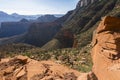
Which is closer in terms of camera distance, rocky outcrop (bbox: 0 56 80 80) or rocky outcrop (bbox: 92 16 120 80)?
rocky outcrop (bbox: 92 16 120 80)

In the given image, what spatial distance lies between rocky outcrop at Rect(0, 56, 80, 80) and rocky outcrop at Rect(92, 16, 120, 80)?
382cm

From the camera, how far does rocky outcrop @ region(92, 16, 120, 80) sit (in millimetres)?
16781

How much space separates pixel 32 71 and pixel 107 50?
9.73 meters

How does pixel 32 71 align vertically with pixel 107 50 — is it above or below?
below

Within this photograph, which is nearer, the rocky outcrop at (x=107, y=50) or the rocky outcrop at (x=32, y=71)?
the rocky outcrop at (x=107, y=50)

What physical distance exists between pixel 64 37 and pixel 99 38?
157 meters

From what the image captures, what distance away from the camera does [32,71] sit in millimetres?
25781

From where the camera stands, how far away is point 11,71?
93.6 ft

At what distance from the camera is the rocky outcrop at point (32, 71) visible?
2348 cm

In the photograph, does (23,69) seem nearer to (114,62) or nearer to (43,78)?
(43,78)

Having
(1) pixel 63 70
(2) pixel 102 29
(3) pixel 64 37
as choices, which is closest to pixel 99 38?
(2) pixel 102 29

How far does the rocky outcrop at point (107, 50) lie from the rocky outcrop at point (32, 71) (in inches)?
150

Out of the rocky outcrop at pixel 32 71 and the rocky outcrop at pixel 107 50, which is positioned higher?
the rocky outcrop at pixel 107 50

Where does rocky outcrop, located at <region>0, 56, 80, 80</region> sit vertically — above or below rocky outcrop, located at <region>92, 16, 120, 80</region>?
below
